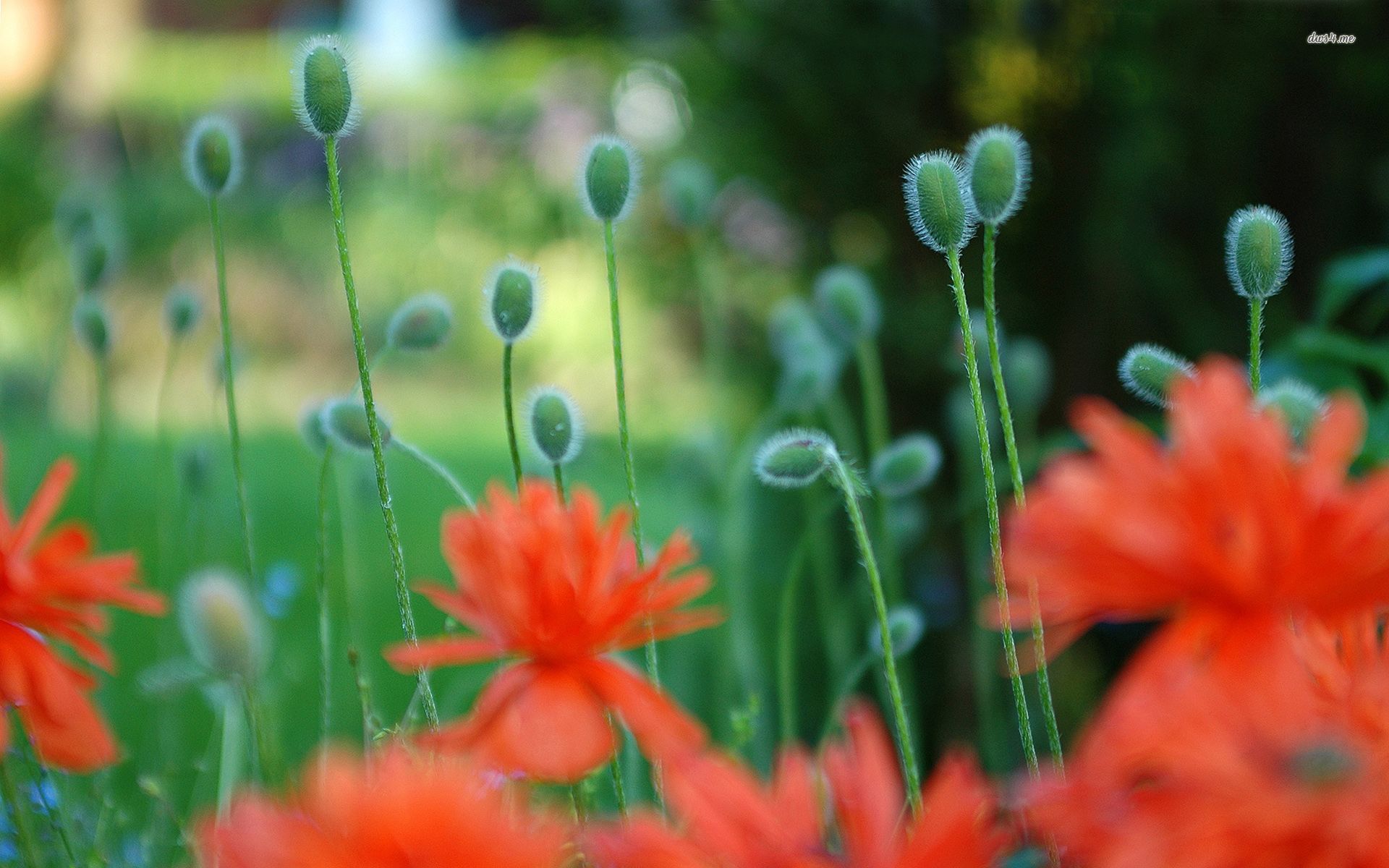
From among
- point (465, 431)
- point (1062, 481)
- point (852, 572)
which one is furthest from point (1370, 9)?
point (465, 431)

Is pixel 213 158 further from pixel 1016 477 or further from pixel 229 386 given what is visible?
pixel 1016 477

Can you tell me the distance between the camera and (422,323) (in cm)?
103

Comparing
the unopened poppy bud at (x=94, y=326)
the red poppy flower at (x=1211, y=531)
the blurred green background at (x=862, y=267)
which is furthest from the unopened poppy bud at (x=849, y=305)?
the red poppy flower at (x=1211, y=531)

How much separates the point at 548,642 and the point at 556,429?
0.32 meters

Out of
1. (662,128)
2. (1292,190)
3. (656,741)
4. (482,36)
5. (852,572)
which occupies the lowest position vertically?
(852,572)

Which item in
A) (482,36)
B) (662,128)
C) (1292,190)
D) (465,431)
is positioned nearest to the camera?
(1292,190)

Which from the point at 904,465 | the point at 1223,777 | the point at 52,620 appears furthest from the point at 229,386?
the point at 1223,777

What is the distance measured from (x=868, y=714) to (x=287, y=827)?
0.19 metres

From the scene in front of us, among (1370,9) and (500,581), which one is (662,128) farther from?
(500,581)

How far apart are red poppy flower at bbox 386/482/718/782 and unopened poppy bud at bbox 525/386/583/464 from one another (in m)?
0.26

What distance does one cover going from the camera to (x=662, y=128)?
3742mm

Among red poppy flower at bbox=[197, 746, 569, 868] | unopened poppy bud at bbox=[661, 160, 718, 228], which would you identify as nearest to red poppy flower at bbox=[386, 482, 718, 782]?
red poppy flower at bbox=[197, 746, 569, 868]

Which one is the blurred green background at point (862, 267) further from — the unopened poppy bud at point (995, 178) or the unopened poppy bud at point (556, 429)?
the unopened poppy bud at point (995, 178)

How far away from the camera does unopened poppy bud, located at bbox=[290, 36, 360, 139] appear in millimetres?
762
